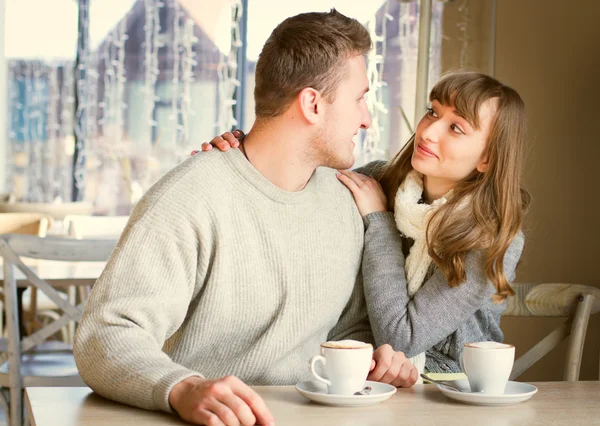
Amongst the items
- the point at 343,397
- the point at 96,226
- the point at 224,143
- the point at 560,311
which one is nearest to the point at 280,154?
the point at 224,143

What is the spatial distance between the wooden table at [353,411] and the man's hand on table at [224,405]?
0.04 m

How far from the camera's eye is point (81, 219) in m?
3.86

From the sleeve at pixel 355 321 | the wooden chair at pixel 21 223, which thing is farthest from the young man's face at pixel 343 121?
the wooden chair at pixel 21 223

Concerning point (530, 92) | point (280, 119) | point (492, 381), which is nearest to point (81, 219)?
point (530, 92)

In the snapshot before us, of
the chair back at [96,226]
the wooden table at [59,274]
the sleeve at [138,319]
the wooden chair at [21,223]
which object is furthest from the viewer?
the wooden chair at [21,223]

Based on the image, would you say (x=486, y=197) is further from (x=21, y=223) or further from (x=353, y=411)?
(x=21, y=223)

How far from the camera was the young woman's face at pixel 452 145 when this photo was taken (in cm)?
177

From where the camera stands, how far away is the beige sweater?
52.4 inches

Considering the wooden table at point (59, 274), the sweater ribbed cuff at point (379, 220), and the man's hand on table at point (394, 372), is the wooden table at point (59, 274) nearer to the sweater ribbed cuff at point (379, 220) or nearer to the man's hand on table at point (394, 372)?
the sweater ribbed cuff at point (379, 220)

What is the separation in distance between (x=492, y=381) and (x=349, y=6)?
202 inches

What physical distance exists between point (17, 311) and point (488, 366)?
168 centimetres

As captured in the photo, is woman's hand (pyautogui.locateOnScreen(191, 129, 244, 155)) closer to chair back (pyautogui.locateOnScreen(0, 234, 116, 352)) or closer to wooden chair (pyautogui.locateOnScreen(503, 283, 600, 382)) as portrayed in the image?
wooden chair (pyautogui.locateOnScreen(503, 283, 600, 382))

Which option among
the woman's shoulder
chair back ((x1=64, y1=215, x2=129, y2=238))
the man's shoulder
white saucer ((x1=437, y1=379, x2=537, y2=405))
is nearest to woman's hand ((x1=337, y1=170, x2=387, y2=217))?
the woman's shoulder

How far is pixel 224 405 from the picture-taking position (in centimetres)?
107
